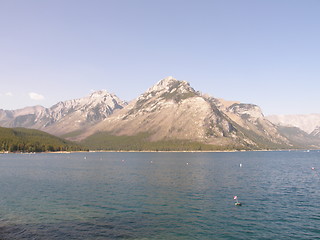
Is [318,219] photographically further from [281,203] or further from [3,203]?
[3,203]

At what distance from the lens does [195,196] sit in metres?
83.6

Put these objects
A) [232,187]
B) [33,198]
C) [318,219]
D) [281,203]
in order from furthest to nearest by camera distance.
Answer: [232,187] < [33,198] < [281,203] < [318,219]

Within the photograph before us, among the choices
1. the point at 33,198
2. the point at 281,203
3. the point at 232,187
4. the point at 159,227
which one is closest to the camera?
the point at 159,227

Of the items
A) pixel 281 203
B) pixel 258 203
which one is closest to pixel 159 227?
pixel 258 203

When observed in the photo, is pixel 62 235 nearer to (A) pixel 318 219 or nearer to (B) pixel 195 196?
(B) pixel 195 196

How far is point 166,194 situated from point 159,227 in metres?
32.5

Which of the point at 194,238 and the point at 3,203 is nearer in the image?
the point at 194,238

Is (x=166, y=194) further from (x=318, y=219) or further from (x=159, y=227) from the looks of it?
(x=318, y=219)

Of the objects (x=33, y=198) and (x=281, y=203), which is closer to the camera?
(x=281, y=203)

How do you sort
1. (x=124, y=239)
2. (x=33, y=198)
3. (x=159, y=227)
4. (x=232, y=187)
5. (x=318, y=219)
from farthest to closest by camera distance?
(x=232, y=187)
(x=33, y=198)
(x=318, y=219)
(x=159, y=227)
(x=124, y=239)

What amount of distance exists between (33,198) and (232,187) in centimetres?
6539

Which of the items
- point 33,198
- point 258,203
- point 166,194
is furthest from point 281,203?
point 33,198

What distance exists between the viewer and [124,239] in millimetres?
47375

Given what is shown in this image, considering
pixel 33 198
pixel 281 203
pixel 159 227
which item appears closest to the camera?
pixel 159 227
